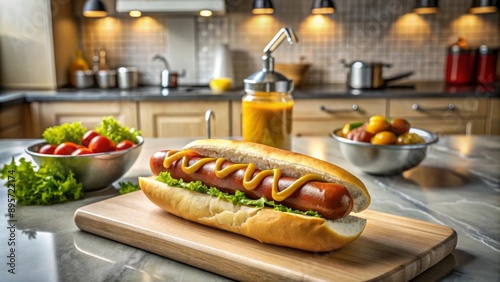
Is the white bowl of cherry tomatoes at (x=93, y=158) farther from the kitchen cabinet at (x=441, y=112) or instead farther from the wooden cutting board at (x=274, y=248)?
the kitchen cabinet at (x=441, y=112)

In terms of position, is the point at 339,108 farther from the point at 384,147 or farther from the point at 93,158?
the point at 93,158

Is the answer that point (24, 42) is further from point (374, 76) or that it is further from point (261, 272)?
point (261, 272)

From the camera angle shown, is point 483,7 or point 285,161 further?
point 483,7

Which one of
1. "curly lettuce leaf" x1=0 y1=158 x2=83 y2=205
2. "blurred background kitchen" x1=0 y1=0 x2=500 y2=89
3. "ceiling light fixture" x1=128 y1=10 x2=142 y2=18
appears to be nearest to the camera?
"curly lettuce leaf" x1=0 y1=158 x2=83 y2=205

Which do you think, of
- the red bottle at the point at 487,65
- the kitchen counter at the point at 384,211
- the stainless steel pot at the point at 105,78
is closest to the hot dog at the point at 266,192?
the kitchen counter at the point at 384,211

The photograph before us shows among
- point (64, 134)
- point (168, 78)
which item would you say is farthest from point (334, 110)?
point (64, 134)

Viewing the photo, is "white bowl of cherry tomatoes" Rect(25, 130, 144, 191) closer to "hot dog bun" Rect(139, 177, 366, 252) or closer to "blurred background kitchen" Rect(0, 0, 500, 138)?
"hot dog bun" Rect(139, 177, 366, 252)

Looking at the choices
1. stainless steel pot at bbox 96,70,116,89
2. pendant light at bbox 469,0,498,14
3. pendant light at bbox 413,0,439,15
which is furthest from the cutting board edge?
pendant light at bbox 469,0,498,14
